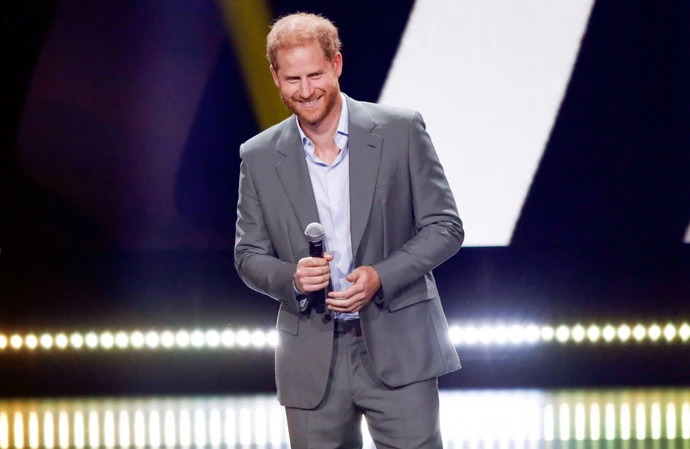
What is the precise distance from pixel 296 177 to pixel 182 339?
10.9 feet

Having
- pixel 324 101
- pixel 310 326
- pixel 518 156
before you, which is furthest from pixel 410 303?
pixel 518 156

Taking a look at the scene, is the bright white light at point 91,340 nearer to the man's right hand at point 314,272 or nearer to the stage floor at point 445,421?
the stage floor at point 445,421

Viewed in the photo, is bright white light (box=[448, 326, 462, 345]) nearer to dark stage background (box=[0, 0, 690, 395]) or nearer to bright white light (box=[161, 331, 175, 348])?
dark stage background (box=[0, 0, 690, 395])

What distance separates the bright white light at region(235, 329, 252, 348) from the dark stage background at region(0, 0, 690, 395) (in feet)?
0.22

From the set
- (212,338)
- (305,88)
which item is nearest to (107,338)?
(212,338)

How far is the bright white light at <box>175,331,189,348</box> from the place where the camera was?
504 cm

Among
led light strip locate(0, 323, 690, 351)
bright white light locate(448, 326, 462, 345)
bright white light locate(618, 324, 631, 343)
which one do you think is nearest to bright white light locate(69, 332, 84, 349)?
led light strip locate(0, 323, 690, 351)

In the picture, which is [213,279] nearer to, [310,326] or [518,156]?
[518,156]

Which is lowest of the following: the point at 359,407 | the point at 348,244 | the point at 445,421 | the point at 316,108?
the point at 445,421

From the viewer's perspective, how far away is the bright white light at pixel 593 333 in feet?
16.0

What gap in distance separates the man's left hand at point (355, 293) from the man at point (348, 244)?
36mm

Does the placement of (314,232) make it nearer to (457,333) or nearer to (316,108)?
(316,108)

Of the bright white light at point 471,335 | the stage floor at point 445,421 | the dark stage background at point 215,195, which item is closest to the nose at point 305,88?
the stage floor at point 445,421

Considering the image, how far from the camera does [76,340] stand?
5090 mm
